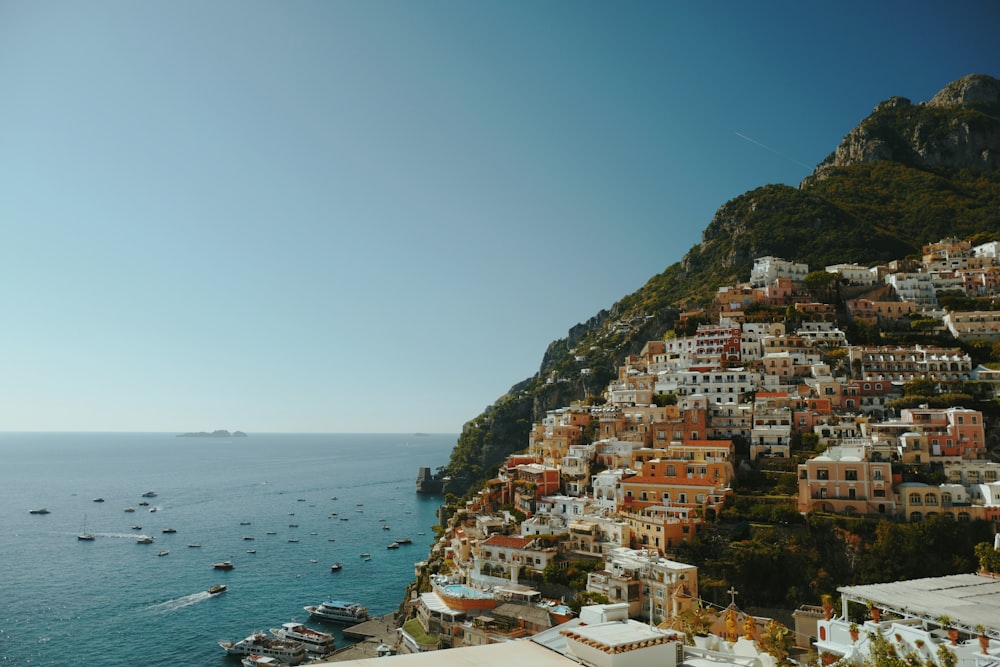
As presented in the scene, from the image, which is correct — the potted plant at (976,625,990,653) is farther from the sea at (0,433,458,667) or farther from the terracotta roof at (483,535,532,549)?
the sea at (0,433,458,667)

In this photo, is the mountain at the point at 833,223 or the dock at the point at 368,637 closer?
the dock at the point at 368,637

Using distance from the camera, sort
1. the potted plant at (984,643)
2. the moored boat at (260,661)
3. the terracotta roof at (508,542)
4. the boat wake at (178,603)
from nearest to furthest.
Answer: the potted plant at (984,643), the moored boat at (260,661), the terracotta roof at (508,542), the boat wake at (178,603)

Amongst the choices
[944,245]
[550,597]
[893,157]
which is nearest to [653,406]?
[550,597]

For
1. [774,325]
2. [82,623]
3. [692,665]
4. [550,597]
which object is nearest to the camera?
[692,665]

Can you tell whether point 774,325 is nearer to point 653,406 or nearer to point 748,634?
point 653,406

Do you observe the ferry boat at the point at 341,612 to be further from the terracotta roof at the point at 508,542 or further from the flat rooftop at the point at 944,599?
the flat rooftop at the point at 944,599

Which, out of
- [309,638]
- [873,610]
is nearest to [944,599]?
[873,610]

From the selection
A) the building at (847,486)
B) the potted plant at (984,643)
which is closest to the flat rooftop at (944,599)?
the potted plant at (984,643)
